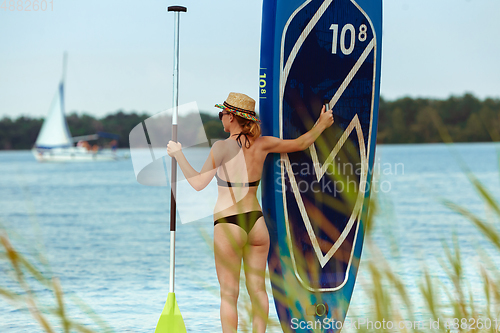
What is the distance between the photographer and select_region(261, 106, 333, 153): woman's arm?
3271 millimetres

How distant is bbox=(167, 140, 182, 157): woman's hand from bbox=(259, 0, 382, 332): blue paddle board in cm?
77

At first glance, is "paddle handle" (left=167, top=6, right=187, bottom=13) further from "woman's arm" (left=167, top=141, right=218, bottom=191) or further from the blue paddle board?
"woman's arm" (left=167, top=141, right=218, bottom=191)

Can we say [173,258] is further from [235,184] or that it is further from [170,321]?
[235,184]

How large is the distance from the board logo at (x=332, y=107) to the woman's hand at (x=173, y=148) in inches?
32.4

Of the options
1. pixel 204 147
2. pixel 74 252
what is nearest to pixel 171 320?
pixel 204 147

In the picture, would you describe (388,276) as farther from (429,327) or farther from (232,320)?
(232,320)

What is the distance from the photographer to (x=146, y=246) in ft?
35.7

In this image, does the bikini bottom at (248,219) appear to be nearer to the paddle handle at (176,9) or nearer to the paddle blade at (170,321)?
the paddle blade at (170,321)

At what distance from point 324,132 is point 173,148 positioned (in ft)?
3.80

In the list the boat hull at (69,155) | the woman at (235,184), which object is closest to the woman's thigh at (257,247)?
the woman at (235,184)

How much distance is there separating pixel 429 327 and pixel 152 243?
33.0 feet

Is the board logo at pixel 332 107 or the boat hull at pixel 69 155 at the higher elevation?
the board logo at pixel 332 107

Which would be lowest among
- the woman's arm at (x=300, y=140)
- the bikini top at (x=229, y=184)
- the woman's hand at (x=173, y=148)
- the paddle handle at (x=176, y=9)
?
the bikini top at (x=229, y=184)

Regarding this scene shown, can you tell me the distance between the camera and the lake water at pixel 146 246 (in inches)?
76.7
